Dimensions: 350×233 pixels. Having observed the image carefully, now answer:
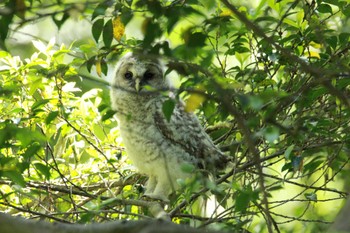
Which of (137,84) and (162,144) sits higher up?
(137,84)

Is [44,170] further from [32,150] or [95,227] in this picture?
[95,227]

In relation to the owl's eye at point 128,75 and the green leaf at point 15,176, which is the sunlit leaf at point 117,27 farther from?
the owl's eye at point 128,75

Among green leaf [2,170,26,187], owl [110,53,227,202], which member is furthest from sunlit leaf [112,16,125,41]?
owl [110,53,227,202]

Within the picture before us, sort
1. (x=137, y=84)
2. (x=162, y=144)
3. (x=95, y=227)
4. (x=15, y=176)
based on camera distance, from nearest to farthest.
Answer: (x=95, y=227), (x=15, y=176), (x=162, y=144), (x=137, y=84)

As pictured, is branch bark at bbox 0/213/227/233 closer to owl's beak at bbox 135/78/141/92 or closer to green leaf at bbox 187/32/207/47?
green leaf at bbox 187/32/207/47

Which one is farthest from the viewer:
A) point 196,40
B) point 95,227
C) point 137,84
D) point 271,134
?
point 137,84

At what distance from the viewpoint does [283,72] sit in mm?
4176

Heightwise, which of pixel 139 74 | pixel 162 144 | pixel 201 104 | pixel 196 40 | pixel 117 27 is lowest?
pixel 196 40

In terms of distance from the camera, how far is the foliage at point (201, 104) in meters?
2.65

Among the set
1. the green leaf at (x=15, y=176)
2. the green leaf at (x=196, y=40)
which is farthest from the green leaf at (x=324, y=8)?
the green leaf at (x=15, y=176)

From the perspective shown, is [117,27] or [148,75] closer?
[117,27]

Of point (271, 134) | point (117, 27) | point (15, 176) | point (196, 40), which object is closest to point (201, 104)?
point (117, 27)

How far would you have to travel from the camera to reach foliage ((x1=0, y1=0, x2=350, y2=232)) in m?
2.65

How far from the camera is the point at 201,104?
3.90 metres
